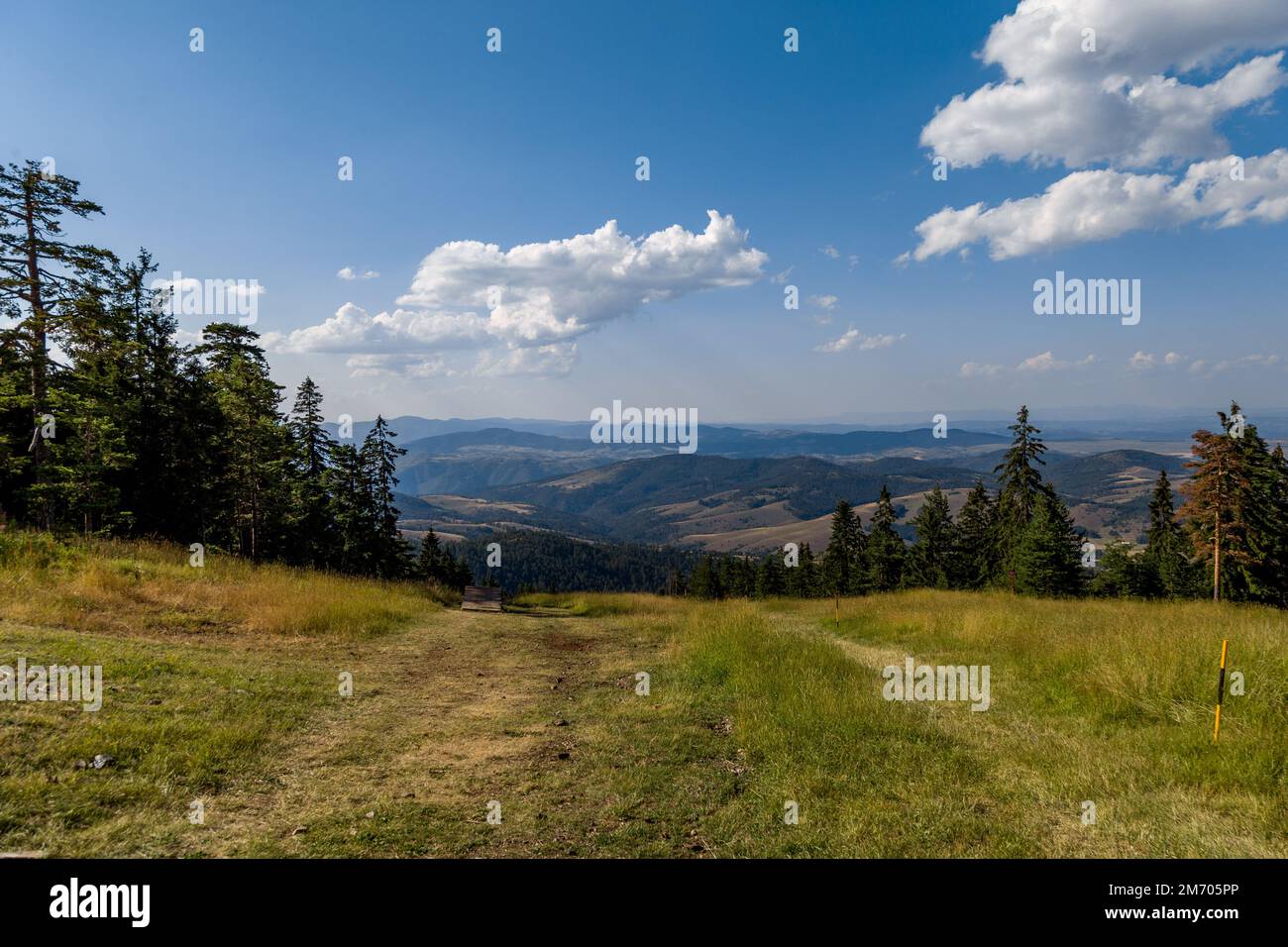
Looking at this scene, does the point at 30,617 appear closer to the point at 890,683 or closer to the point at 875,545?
the point at 890,683

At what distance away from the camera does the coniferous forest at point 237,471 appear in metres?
Answer: 20.0

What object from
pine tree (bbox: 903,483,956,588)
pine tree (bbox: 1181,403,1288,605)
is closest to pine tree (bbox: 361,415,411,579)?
pine tree (bbox: 1181,403,1288,605)

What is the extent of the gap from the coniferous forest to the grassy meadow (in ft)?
34.2

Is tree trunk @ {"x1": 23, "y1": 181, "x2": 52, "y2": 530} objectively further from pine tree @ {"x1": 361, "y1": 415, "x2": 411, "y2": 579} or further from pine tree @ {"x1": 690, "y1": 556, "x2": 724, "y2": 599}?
pine tree @ {"x1": 690, "y1": 556, "x2": 724, "y2": 599}

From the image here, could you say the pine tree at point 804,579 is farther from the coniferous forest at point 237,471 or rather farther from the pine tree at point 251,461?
the pine tree at point 251,461

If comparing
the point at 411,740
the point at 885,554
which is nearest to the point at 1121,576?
the point at 885,554

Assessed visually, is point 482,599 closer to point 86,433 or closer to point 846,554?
point 86,433

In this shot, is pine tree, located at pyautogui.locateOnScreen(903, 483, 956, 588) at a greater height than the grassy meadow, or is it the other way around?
the grassy meadow

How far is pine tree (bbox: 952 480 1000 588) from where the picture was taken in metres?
56.2

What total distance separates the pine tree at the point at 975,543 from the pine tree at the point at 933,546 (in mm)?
713

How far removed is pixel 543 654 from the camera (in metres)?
13.8

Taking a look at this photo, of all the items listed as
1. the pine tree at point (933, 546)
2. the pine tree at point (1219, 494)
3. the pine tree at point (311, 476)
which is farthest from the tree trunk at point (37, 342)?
the pine tree at point (933, 546)
